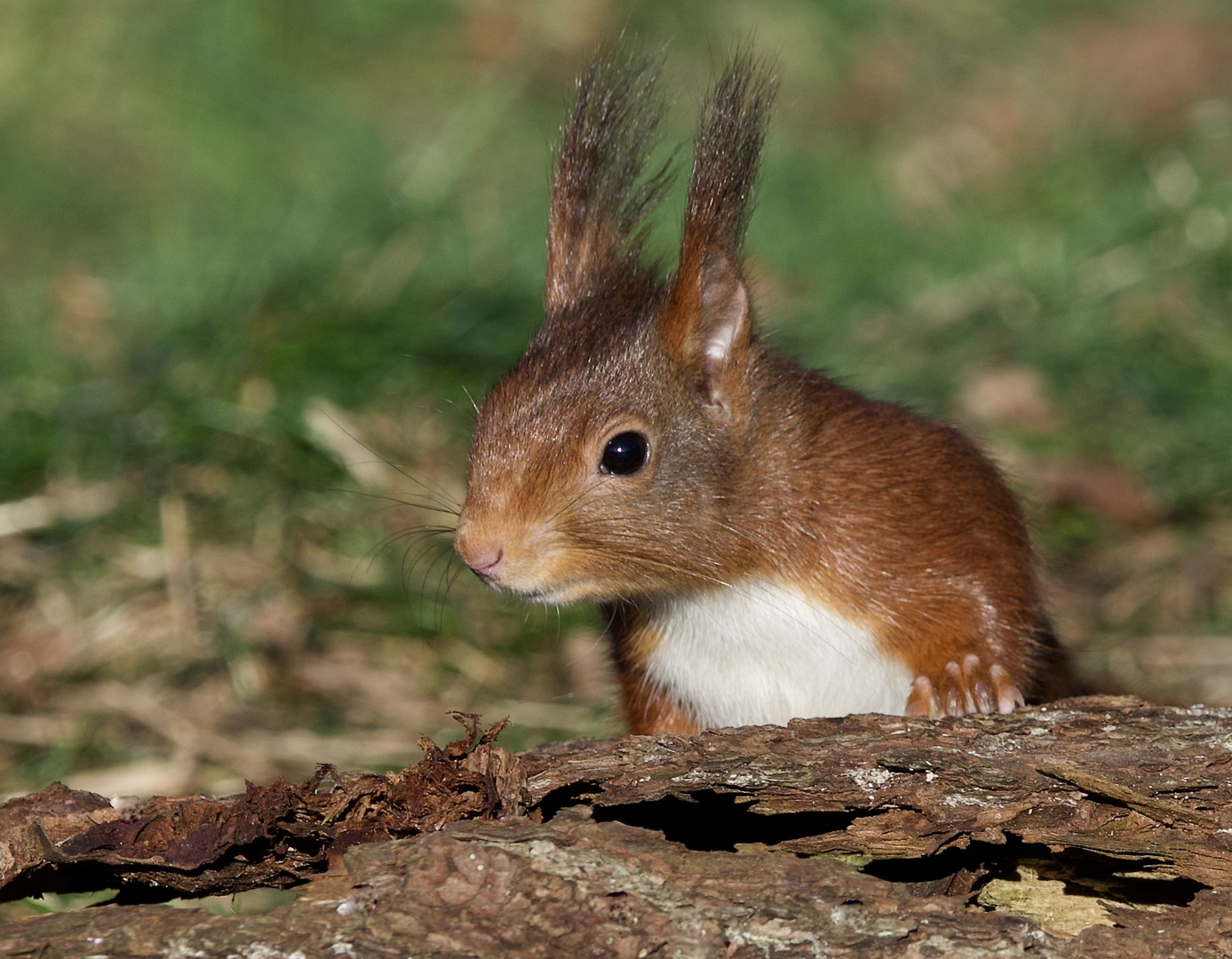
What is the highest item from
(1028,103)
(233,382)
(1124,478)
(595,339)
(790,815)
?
(1028,103)

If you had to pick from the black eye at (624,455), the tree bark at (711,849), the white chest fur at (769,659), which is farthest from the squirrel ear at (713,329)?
the tree bark at (711,849)

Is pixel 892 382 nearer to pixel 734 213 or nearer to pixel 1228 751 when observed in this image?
pixel 734 213

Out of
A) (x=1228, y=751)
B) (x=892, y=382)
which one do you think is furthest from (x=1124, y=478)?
(x=1228, y=751)

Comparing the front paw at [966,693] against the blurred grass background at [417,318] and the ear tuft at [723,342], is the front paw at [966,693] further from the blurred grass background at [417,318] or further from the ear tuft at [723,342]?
the blurred grass background at [417,318]

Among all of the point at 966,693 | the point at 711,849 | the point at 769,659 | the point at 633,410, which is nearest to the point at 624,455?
the point at 633,410

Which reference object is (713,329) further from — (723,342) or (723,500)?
(723,500)

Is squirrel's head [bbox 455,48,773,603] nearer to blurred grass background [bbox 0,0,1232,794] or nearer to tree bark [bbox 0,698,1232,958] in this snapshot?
blurred grass background [bbox 0,0,1232,794]
